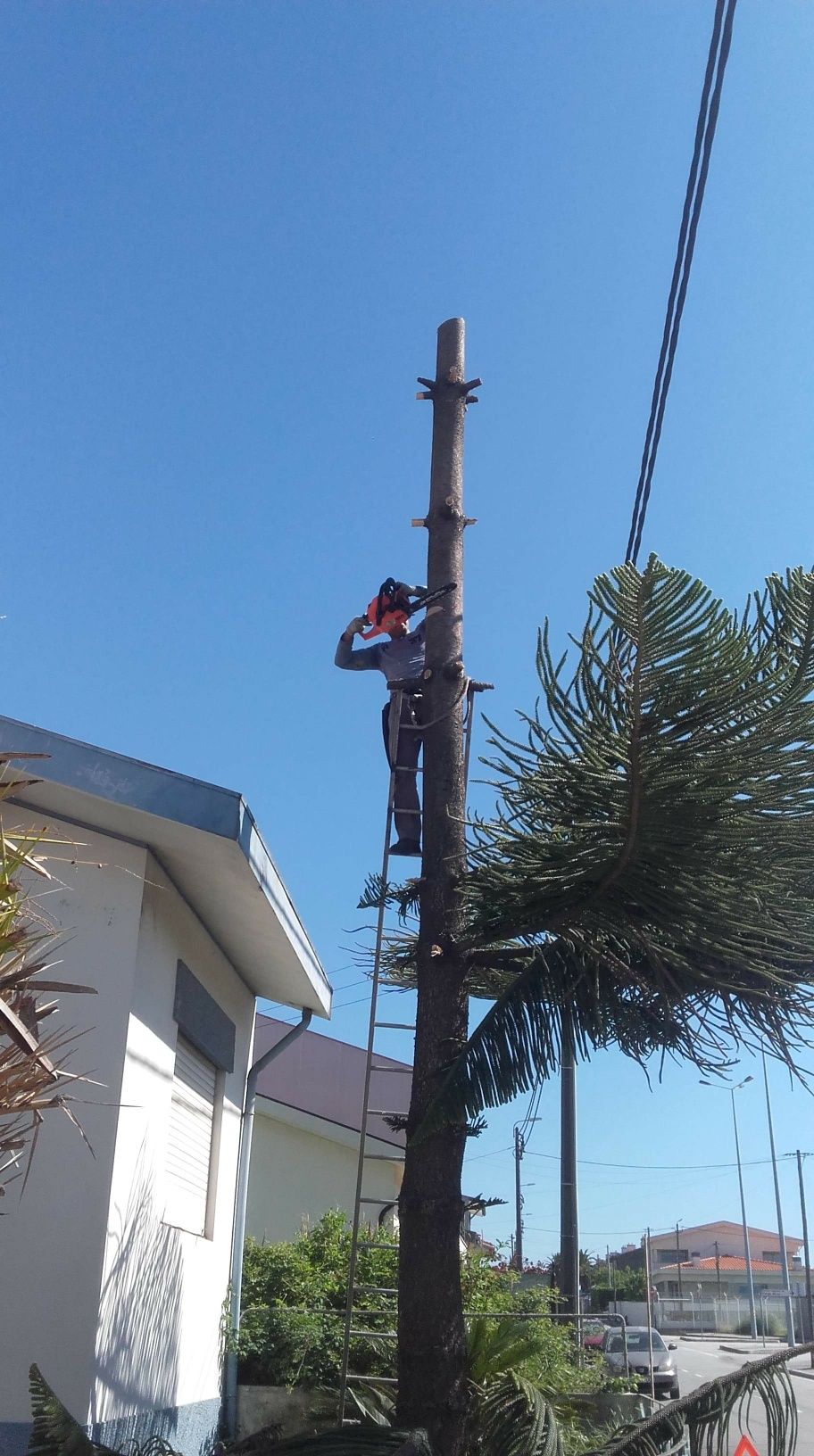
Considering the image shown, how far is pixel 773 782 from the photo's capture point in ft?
15.7

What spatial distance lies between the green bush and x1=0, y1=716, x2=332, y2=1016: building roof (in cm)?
233

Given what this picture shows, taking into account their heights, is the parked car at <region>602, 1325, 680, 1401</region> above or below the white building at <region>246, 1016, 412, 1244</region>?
below

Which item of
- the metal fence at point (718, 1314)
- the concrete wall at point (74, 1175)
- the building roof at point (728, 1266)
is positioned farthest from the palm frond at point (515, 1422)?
the building roof at point (728, 1266)

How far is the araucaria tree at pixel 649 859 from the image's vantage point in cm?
468

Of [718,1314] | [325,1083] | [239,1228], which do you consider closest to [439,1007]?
[239,1228]

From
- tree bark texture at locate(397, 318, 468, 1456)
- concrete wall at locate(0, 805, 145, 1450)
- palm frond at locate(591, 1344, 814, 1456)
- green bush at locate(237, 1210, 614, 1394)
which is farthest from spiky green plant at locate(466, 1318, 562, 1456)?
concrete wall at locate(0, 805, 145, 1450)

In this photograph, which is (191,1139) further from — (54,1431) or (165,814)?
(54,1431)

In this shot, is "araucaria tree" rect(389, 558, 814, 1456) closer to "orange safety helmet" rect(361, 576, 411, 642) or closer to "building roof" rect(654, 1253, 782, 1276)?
"orange safety helmet" rect(361, 576, 411, 642)

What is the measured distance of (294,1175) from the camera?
15203 millimetres

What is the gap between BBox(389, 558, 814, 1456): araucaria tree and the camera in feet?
15.3

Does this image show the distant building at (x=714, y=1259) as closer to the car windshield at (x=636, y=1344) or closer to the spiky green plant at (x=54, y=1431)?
the car windshield at (x=636, y=1344)

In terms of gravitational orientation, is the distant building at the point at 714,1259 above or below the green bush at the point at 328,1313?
above

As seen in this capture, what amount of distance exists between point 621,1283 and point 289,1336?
6489 cm

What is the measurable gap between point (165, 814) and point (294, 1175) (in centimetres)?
1043
